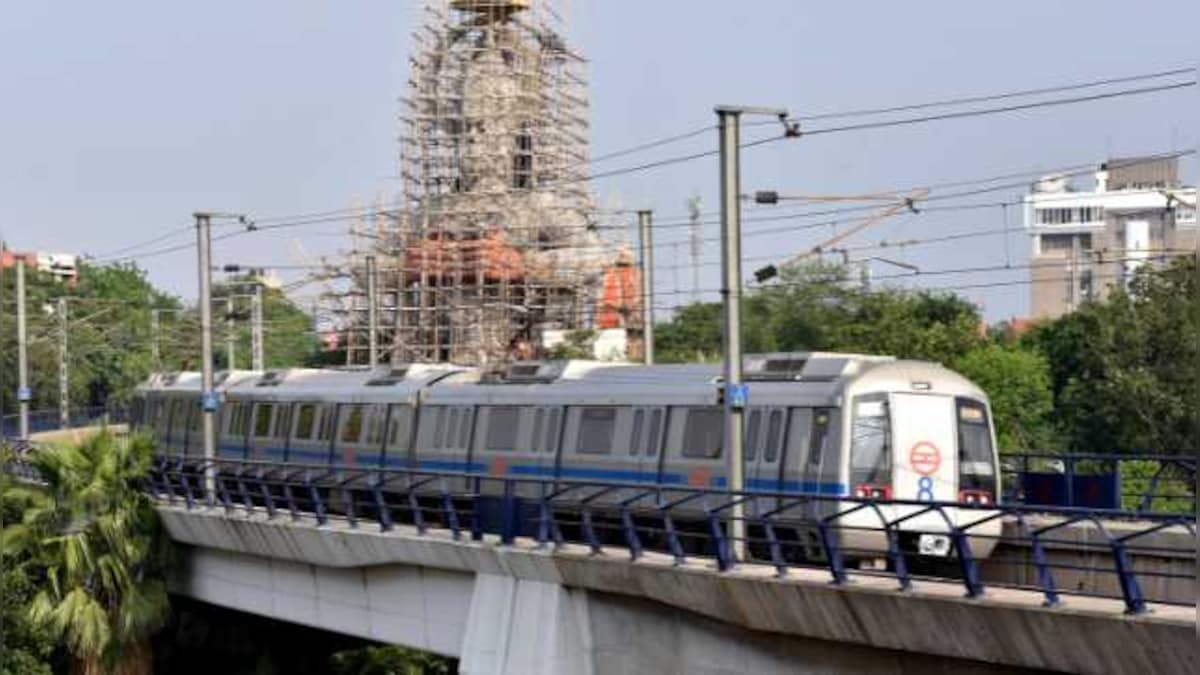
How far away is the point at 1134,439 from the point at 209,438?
31.0 meters

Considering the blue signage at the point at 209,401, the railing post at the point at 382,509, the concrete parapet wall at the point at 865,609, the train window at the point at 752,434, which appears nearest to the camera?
the concrete parapet wall at the point at 865,609

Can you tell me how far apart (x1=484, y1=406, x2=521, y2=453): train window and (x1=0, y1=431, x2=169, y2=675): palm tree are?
20.6ft

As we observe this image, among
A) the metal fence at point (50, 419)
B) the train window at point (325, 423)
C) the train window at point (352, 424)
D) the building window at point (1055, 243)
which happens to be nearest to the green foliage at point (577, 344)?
the metal fence at point (50, 419)

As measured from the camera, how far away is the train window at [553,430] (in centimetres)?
3316

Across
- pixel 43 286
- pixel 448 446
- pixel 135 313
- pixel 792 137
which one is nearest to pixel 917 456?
pixel 792 137

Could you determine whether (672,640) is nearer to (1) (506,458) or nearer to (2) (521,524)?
(2) (521,524)

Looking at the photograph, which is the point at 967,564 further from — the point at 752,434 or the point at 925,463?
the point at 752,434

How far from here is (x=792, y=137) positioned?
91.0 ft

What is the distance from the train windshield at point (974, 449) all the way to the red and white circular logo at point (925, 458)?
1.42 feet

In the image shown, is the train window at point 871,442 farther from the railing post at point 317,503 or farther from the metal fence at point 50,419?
the metal fence at point 50,419

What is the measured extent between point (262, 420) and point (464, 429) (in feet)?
33.0

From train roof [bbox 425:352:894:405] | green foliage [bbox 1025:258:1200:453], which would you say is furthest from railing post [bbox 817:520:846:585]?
green foliage [bbox 1025:258:1200:453]

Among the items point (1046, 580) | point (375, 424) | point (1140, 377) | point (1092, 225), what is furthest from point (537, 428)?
point (1092, 225)

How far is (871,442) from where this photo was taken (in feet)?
87.9
